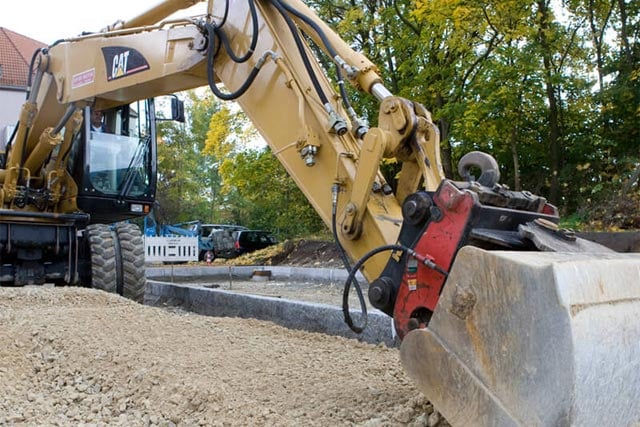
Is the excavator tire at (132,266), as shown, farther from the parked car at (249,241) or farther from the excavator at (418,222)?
the parked car at (249,241)

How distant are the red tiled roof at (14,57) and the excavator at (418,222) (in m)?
28.6

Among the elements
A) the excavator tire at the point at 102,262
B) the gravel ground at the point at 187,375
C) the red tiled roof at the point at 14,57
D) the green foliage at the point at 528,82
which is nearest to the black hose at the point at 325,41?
the gravel ground at the point at 187,375

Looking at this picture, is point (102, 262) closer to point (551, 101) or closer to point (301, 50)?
point (301, 50)

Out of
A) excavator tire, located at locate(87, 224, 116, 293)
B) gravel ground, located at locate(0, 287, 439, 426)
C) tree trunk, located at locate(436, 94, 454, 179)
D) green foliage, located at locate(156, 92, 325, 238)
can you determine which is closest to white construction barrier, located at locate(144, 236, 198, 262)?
green foliage, located at locate(156, 92, 325, 238)

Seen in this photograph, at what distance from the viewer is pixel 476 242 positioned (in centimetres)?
229

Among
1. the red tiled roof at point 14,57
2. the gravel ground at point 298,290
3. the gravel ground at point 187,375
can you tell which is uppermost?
the red tiled roof at point 14,57

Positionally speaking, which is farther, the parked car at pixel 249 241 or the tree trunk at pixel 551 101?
the parked car at pixel 249 241

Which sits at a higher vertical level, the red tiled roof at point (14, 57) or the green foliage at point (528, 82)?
the red tiled roof at point (14, 57)

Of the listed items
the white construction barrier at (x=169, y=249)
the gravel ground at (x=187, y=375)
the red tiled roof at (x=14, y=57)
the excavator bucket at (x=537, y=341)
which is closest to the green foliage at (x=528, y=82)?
the white construction barrier at (x=169, y=249)

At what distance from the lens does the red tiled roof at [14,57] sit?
31172mm

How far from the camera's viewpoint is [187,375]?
325 centimetres

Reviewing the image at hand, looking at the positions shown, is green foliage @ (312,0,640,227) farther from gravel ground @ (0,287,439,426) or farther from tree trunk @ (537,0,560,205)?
gravel ground @ (0,287,439,426)

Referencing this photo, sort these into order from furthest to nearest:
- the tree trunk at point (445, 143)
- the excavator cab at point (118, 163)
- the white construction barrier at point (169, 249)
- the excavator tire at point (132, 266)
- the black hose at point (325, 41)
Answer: the tree trunk at point (445, 143) → the white construction barrier at point (169, 249) → the excavator tire at point (132, 266) → the excavator cab at point (118, 163) → the black hose at point (325, 41)

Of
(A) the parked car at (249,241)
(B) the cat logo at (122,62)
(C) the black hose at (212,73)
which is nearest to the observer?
(C) the black hose at (212,73)
